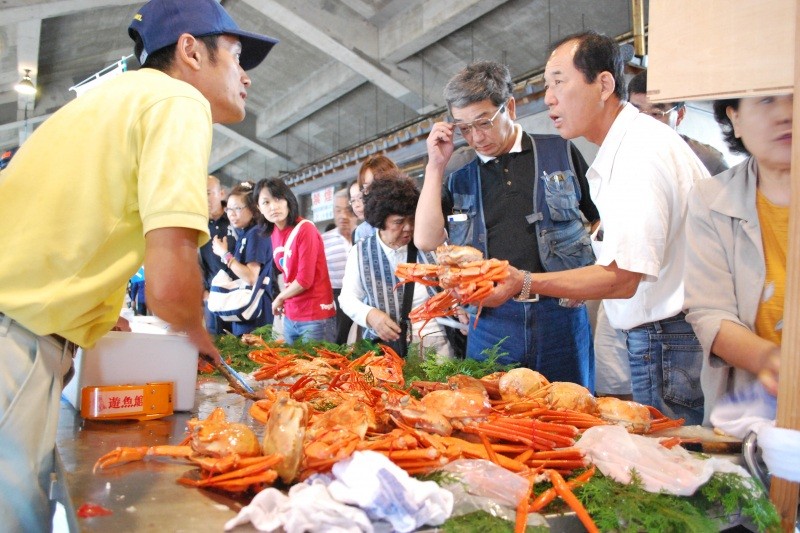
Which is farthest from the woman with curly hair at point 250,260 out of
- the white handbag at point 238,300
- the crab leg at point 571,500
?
the crab leg at point 571,500

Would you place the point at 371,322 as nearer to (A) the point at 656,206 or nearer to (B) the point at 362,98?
(A) the point at 656,206

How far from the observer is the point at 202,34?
5.53 feet

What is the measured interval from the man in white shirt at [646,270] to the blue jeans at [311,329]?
271 cm

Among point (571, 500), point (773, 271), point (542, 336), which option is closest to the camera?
point (571, 500)

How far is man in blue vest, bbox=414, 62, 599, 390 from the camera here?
2756 mm

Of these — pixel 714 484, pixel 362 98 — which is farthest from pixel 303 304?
pixel 362 98

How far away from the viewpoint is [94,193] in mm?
1324

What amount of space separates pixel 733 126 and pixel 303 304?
3371 mm

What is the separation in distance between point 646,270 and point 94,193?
158 centimetres

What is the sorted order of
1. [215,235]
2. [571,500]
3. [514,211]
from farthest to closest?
[215,235] → [514,211] → [571,500]

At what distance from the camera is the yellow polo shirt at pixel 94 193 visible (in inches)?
51.0

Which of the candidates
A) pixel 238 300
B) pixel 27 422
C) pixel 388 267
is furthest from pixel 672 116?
pixel 238 300

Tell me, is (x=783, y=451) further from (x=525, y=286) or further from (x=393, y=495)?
(x=525, y=286)

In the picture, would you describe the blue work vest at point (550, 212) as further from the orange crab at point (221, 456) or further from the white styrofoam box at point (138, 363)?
the orange crab at point (221, 456)
